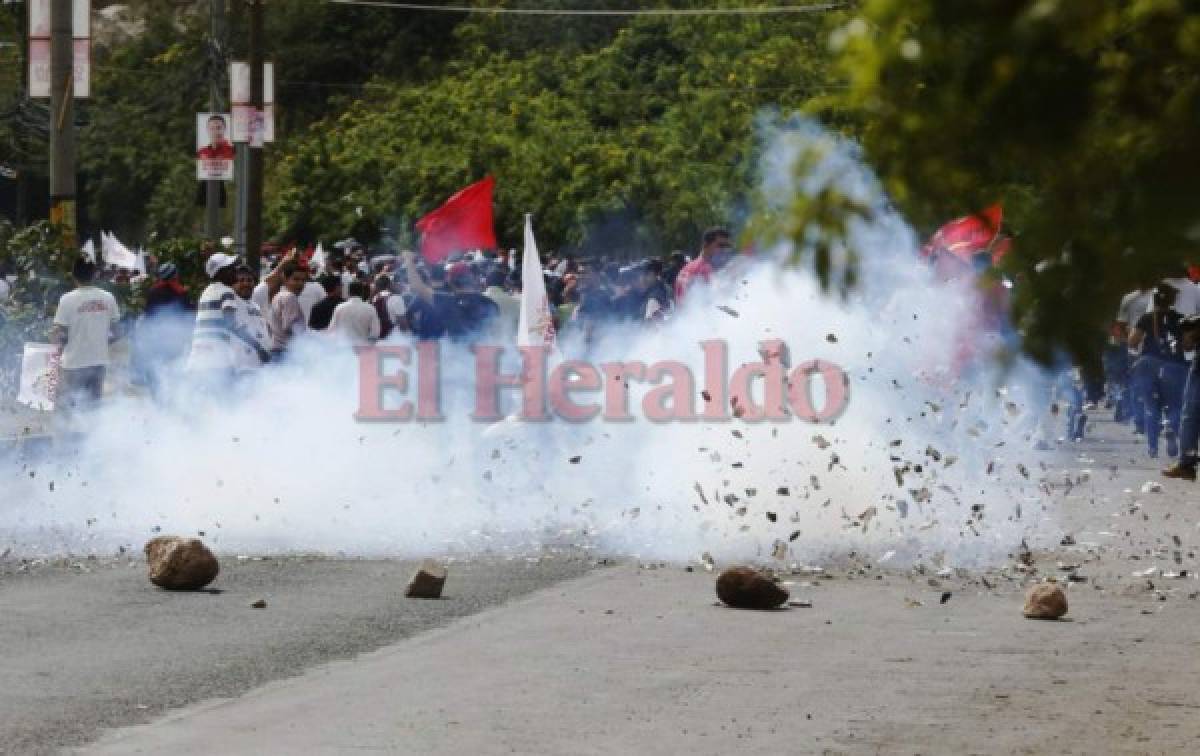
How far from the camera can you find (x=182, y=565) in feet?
41.2

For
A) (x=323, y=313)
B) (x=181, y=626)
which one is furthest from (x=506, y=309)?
(x=181, y=626)

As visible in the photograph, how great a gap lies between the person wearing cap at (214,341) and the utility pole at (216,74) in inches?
785

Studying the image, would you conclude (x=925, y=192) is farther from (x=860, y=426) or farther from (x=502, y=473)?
(x=502, y=473)

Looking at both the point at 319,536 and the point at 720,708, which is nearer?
the point at 720,708

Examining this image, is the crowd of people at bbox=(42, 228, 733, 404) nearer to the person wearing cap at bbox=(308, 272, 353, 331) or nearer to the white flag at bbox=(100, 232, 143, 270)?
the person wearing cap at bbox=(308, 272, 353, 331)

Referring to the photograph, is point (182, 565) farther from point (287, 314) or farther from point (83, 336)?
point (287, 314)

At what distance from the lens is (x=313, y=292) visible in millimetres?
23719

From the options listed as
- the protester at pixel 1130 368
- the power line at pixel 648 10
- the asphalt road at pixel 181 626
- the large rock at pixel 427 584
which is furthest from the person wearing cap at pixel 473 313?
the power line at pixel 648 10

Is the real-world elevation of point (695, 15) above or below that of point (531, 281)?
above

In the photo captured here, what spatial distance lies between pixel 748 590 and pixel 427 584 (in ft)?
5.04

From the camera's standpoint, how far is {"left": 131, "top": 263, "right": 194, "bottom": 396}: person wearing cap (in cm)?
2261

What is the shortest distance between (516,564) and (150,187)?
75531mm

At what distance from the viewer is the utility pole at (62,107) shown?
1016 inches

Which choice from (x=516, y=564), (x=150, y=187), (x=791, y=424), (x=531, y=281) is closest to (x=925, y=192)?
(x=516, y=564)
